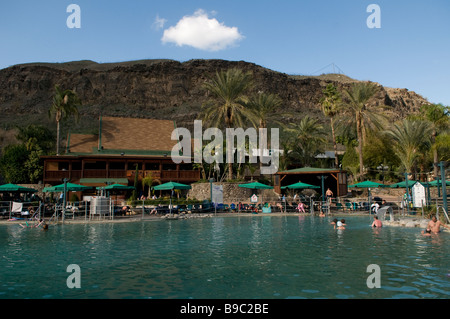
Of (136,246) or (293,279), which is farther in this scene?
(136,246)

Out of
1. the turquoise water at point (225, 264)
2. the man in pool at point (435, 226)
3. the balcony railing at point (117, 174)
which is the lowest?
the turquoise water at point (225, 264)

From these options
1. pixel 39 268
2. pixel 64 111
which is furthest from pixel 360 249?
pixel 64 111

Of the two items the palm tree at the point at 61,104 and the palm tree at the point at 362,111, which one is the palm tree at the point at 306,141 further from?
the palm tree at the point at 61,104

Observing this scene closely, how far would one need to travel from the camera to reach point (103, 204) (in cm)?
2258

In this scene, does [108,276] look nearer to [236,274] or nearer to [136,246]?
[236,274]

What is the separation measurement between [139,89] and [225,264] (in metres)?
99.5

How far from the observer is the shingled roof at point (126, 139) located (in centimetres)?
4047

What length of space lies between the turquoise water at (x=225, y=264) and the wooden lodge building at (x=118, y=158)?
21.5 meters

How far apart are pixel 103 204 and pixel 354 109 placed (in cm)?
3076

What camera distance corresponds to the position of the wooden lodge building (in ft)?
121

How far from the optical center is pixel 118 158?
38.0 meters

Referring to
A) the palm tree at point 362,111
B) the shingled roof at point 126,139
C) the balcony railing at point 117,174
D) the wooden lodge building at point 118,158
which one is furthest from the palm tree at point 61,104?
the palm tree at point 362,111

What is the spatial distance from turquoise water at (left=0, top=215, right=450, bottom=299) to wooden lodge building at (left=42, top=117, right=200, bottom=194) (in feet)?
70.5

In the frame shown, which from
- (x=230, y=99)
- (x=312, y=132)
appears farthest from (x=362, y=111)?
(x=230, y=99)
